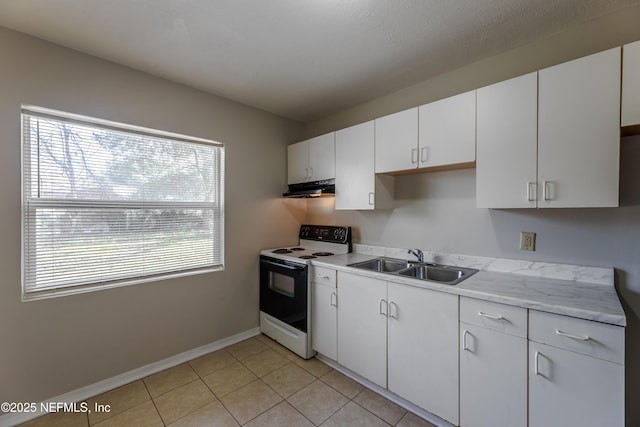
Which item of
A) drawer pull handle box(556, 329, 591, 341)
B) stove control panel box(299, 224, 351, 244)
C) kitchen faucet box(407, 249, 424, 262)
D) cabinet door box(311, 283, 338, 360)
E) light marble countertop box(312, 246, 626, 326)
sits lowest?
cabinet door box(311, 283, 338, 360)

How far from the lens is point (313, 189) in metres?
2.84

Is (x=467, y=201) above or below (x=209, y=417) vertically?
above

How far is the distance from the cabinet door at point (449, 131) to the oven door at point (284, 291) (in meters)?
1.45

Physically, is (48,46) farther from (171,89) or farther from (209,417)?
(209,417)

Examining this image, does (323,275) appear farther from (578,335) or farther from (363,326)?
(578,335)

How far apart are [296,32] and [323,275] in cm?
187

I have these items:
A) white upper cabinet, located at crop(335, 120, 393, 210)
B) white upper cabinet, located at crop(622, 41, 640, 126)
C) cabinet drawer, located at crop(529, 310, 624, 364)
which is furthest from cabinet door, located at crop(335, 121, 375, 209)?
white upper cabinet, located at crop(622, 41, 640, 126)

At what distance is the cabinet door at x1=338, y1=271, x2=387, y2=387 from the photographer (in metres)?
1.95

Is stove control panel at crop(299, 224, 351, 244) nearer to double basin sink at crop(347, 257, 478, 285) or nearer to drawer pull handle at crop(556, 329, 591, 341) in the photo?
double basin sink at crop(347, 257, 478, 285)

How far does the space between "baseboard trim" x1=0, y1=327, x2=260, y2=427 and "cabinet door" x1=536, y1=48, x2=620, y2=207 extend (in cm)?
293

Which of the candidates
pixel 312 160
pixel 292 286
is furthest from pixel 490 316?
pixel 312 160

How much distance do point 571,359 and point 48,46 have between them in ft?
11.8

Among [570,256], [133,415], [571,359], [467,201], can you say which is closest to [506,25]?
[467,201]

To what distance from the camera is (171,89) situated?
2.39m
